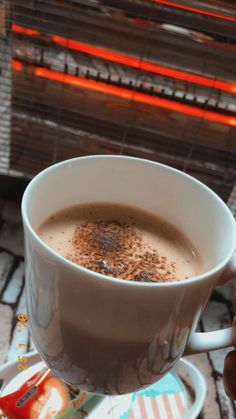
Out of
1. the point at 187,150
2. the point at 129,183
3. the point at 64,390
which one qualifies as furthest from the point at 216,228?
the point at 187,150

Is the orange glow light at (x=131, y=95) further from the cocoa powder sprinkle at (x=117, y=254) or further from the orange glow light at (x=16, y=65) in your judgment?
the cocoa powder sprinkle at (x=117, y=254)

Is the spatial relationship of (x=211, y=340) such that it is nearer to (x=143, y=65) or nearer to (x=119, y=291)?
(x=119, y=291)

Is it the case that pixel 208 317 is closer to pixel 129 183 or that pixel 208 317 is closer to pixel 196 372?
pixel 196 372

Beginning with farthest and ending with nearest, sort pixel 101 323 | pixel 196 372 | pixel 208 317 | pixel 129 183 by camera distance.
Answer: pixel 208 317, pixel 196 372, pixel 129 183, pixel 101 323

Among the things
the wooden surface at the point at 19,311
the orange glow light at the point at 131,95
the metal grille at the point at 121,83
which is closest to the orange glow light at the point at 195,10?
the metal grille at the point at 121,83

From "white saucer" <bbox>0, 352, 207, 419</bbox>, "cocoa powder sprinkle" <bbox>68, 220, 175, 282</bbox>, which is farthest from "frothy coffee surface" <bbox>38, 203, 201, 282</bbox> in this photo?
"white saucer" <bbox>0, 352, 207, 419</bbox>

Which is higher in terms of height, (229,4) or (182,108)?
(229,4)

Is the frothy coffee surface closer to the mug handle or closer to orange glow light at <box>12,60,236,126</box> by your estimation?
the mug handle
